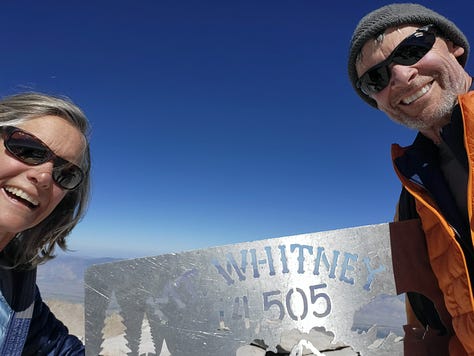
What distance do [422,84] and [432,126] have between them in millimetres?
251

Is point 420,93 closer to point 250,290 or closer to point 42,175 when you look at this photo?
point 250,290

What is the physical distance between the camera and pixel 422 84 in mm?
1979

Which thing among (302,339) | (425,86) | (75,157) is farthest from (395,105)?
(75,157)

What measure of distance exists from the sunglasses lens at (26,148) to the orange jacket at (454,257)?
2066 millimetres

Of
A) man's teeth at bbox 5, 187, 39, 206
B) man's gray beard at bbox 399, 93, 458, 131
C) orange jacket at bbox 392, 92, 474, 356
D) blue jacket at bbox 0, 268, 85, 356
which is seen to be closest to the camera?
orange jacket at bbox 392, 92, 474, 356

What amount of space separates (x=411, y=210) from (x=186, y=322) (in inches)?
57.0

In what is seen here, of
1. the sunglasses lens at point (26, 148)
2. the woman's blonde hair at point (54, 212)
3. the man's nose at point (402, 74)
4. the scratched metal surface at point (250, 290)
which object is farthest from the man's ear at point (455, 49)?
the sunglasses lens at point (26, 148)

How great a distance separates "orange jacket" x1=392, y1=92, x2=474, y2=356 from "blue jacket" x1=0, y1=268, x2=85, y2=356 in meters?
2.22

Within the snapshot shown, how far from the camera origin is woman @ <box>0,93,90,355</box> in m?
2.11

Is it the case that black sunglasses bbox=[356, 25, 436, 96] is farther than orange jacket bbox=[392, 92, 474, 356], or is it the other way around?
black sunglasses bbox=[356, 25, 436, 96]

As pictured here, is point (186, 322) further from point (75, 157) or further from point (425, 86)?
point (425, 86)

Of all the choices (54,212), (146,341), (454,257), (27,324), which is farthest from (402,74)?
(27,324)

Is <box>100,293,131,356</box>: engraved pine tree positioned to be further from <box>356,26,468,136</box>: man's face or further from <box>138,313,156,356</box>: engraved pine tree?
<box>356,26,468,136</box>: man's face

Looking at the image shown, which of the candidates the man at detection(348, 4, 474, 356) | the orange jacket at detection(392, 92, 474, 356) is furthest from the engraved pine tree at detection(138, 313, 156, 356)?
the orange jacket at detection(392, 92, 474, 356)
